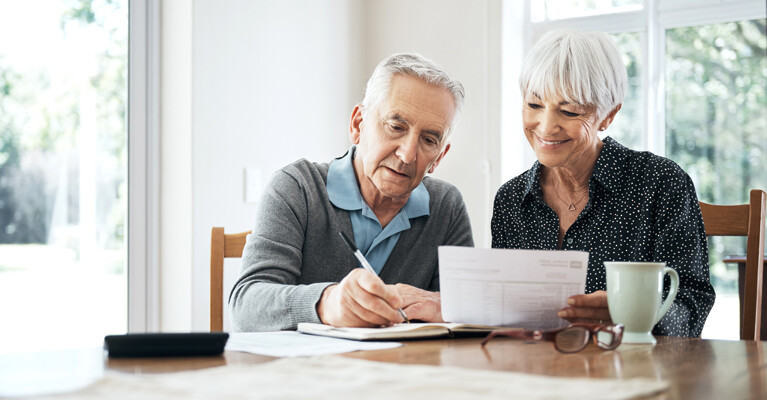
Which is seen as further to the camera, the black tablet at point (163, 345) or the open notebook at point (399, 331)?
the open notebook at point (399, 331)

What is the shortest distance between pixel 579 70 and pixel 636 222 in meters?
0.33

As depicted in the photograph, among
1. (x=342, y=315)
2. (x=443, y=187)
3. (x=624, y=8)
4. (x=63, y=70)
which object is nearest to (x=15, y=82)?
(x=63, y=70)

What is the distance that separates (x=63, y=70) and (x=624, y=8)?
214 cm

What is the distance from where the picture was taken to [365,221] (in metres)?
1.59

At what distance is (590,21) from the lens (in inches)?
127

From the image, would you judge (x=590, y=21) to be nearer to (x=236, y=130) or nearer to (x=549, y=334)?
(x=236, y=130)

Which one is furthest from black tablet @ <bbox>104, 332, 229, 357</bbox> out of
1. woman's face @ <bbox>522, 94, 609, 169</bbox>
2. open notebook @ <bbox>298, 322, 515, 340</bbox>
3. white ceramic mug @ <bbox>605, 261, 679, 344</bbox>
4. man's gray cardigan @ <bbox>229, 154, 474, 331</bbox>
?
woman's face @ <bbox>522, 94, 609, 169</bbox>

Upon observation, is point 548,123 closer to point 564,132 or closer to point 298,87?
point 564,132

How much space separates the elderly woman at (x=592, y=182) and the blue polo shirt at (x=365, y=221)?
28 cm

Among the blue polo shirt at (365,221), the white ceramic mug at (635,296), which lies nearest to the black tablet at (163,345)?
the white ceramic mug at (635,296)

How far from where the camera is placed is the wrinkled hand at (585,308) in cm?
115

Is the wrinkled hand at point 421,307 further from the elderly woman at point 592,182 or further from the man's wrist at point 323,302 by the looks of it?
the elderly woman at point 592,182

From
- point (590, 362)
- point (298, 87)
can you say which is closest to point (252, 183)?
point (298, 87)

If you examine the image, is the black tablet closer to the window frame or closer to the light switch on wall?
the window frame
